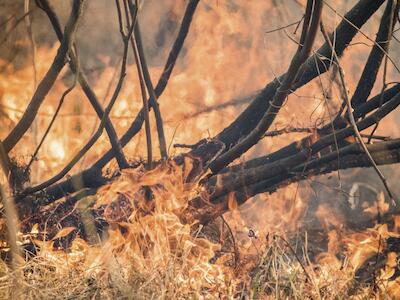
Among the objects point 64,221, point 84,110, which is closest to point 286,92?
point 64,221

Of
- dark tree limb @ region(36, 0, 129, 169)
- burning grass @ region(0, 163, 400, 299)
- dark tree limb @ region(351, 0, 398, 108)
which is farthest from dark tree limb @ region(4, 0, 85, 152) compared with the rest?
dark tree limb @ region(351, 0, 398, 108)

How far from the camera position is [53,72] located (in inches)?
100

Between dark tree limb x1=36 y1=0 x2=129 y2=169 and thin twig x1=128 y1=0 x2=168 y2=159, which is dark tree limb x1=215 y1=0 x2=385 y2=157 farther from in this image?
dark tree limb x1=36 y1=0 x2=129 y2=169

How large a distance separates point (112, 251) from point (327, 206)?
2879mm

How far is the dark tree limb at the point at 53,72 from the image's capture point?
7.88 ft

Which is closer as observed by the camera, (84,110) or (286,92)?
(286,92)

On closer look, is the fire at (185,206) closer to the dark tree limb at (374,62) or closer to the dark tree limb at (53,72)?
the dark tree limb at (374,62)

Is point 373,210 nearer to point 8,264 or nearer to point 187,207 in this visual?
point 187,207

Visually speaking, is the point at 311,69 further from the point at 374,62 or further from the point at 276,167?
the point at 276,167

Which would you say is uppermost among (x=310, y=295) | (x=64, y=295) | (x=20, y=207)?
(x=20, y=207)

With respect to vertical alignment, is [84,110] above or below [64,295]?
above

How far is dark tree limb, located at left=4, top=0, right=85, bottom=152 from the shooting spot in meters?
2.40

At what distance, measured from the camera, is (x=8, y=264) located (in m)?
2.51

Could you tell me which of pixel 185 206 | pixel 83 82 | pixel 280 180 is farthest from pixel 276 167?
pixel 83 82
